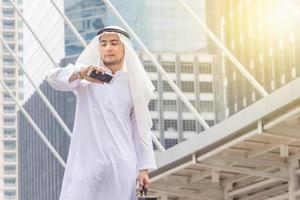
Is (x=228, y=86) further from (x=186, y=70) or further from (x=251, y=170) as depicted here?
(x=251, y=170)

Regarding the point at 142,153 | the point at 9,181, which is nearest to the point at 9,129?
the point at 9,181

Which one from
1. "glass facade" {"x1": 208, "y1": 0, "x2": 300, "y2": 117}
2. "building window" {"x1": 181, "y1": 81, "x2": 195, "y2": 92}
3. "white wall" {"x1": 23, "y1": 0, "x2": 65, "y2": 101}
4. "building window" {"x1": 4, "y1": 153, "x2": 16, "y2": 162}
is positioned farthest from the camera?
"building window" {"x1": 4, "y1": 153, "x2": 16, "y2": 162}

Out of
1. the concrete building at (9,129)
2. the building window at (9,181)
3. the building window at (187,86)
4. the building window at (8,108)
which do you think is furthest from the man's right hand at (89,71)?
the building window at (8,108)

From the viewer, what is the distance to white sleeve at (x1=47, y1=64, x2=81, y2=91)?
506 cm

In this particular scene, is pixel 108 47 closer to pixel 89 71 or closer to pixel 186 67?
pixel 89 71

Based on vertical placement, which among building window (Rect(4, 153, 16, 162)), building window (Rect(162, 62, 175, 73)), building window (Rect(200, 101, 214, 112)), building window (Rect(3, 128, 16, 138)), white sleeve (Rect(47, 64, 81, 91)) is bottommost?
white sleeve (Rect(47, 64, 81, 91))

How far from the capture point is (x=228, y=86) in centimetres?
11512

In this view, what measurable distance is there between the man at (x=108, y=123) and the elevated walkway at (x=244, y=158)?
1039 cm

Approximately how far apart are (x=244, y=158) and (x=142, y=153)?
613 inches

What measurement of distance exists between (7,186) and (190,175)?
167414 millimetres

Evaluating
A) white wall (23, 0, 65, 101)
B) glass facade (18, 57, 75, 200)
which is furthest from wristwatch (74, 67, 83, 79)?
white wall (23, 0, 65, 101)

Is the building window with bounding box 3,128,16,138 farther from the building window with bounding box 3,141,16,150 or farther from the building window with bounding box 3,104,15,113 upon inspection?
the building window with bounding box 3,104,15,113

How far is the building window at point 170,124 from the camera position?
118m

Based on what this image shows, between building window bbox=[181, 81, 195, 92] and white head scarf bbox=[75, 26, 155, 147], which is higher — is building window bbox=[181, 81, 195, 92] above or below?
above
